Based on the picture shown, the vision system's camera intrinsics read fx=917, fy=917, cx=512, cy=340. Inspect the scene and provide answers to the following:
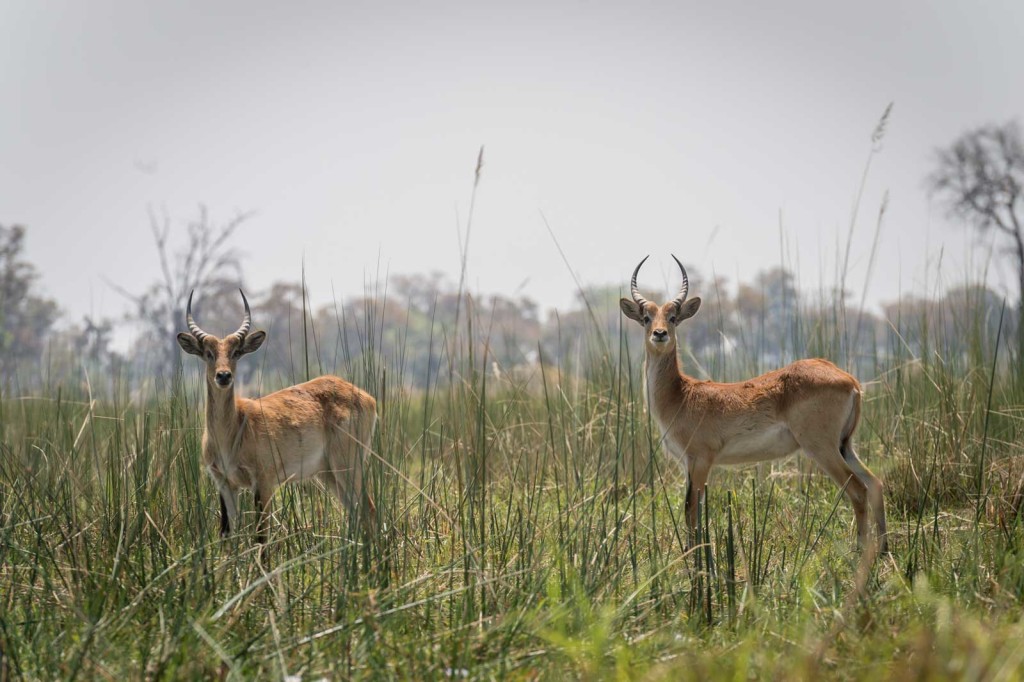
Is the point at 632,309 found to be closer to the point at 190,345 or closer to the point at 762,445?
the point at 762,445

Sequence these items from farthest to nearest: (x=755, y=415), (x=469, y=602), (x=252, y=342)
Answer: (x=755, y=415) → (x=252, y=342) → (x=469, y=602)

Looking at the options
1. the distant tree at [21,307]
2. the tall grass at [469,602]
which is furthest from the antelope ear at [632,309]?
the distant tree at [21,307]

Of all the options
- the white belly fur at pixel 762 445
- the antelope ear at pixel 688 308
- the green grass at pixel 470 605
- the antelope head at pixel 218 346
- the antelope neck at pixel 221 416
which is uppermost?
the antelope ear at pixel 688 308

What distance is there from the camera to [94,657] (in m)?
2.88

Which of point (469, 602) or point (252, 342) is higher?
point (252, 342)

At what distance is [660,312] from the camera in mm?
5887

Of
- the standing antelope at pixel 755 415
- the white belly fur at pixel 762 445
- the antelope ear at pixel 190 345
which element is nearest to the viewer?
the antelope ear at pixel 190 345

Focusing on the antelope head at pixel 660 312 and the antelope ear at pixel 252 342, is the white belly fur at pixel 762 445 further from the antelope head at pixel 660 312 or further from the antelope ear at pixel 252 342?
the antelope ear at pixel 252 342

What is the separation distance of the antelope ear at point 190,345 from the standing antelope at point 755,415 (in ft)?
8.31

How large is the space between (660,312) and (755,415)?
0.89 meters

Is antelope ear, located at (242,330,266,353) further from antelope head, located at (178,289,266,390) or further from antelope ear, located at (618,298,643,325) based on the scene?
antelope ear, located at (618,298,643,325)

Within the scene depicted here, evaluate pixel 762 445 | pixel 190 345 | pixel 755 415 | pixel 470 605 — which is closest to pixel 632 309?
pixel 755 415

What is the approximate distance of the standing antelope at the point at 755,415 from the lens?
537 centimetres

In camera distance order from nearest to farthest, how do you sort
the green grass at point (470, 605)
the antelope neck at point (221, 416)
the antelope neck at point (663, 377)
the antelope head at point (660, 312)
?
1. the green grass at point (470, 605)
2. the antelope neck at point (221, 416)
3. the antelope head at point (660, 312)
4. the antelope neck at point (663, 377)
